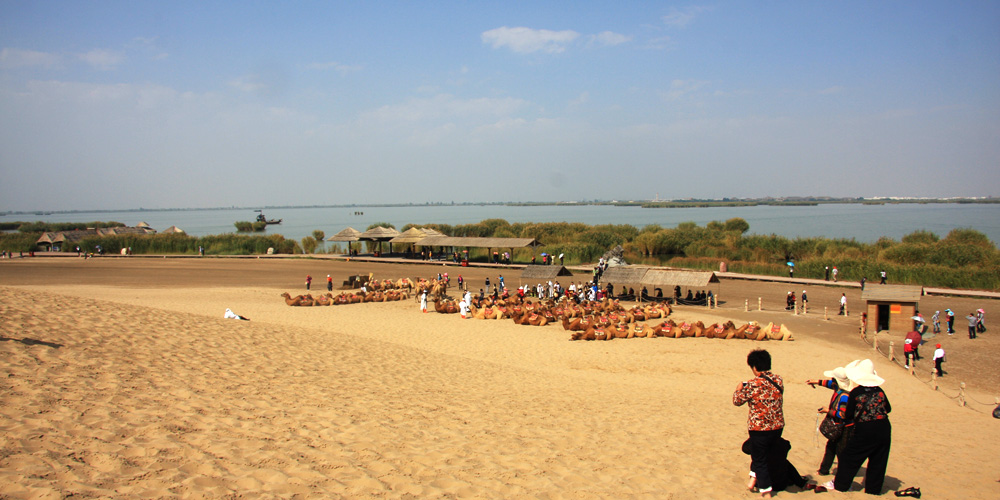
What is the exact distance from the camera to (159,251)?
158ft

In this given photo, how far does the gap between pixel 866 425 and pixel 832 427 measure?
26cm

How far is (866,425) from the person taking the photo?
470 centimetres

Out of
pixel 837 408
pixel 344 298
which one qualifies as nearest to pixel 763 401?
pixel 837 408

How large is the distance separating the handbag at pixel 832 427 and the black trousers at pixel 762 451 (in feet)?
1.46

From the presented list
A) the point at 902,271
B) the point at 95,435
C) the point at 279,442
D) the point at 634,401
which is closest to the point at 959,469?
the point at 634,401

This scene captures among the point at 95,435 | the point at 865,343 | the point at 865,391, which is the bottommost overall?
the point at 865,343

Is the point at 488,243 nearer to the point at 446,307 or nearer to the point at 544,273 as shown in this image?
the point at 544,273

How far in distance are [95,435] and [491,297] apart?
684 inches

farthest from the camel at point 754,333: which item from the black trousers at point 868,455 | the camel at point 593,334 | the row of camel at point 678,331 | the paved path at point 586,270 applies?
the black trousers at point 868,455

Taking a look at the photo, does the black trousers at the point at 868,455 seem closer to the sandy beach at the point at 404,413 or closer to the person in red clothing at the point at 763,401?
the sandy beach at the point at 404,413

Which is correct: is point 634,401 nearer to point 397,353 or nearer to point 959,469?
point 959,469

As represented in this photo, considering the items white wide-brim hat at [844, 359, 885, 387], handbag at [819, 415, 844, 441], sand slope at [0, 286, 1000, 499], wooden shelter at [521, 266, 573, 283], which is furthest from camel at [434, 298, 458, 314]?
white wide-brim hat at [844, 359, 885, 387]

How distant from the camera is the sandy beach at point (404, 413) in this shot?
191 inches

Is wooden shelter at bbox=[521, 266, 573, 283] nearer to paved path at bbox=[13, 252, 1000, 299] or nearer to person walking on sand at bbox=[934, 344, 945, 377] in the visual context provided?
paved path at bbox=[13, 252, 1000, 299]
